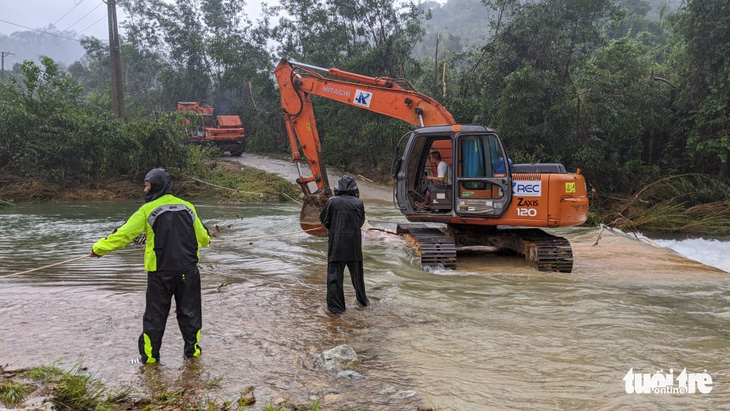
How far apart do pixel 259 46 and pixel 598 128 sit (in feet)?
75.2

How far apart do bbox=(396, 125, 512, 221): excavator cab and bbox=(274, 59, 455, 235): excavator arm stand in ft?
3.73

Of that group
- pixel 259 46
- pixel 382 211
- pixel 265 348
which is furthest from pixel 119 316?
pixel 259 46

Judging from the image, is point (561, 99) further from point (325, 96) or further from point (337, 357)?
point (337, 357)

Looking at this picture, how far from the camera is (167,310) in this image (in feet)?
15.6

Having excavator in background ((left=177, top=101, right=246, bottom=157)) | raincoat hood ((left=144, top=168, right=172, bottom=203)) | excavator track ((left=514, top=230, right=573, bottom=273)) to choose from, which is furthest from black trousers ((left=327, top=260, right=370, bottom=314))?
excavator in background ((left=177, top=101, right=246, bottom=157))

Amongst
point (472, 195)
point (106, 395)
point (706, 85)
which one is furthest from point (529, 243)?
point (706, 85)

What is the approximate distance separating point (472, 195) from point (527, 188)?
0.88 meters

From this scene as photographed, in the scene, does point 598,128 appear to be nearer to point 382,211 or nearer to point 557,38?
point 557,38

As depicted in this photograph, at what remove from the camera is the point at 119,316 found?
235 inches

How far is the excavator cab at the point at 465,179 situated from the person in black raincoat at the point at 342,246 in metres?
3.03

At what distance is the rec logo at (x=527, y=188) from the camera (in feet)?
28.9

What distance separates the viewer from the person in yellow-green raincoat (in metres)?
4.62

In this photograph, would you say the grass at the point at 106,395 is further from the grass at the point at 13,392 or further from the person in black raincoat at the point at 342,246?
the person in black raincoat at the point at 342,246

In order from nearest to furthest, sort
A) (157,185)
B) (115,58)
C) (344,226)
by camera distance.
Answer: (157,185) → (344,226) → (115,58)
